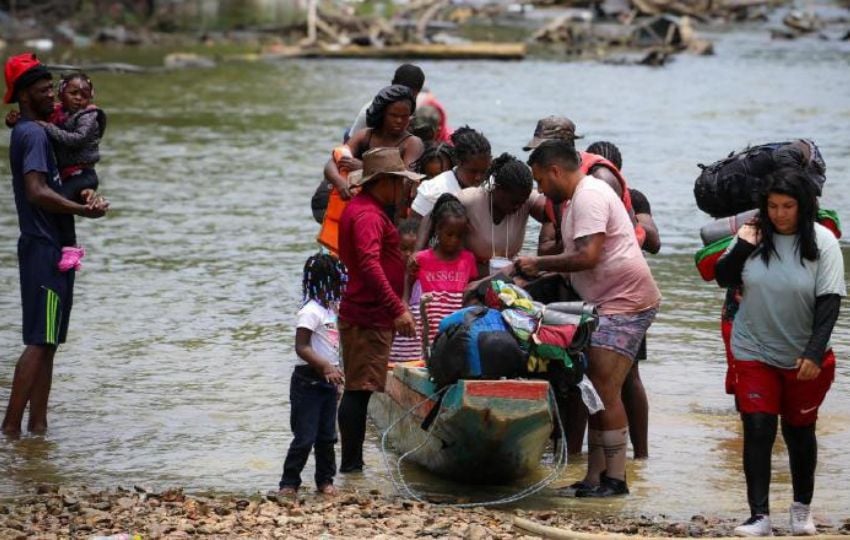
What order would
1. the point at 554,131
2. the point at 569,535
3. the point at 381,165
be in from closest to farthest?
the point at 569,535 → the point at 381,165 → the point at 554,131

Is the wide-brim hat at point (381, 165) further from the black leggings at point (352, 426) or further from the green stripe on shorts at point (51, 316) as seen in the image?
the green stripe on shorts at point (51, 316)

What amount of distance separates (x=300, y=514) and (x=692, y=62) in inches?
1381

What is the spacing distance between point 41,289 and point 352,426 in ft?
6.08

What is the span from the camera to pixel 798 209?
23.2 feet

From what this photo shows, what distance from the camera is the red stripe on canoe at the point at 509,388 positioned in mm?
7598

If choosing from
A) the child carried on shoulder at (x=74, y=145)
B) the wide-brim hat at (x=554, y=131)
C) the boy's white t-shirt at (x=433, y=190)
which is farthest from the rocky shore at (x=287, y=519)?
the wide-brim hat at (x=554, y=131)

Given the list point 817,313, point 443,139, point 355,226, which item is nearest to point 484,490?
point 355,226

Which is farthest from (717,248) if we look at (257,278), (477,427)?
(257,278)

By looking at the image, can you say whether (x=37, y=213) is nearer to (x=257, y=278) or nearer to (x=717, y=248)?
(x=717, y=248)

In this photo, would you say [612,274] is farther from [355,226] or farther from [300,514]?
[300,514]

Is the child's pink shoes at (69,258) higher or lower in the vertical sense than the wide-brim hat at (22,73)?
lower

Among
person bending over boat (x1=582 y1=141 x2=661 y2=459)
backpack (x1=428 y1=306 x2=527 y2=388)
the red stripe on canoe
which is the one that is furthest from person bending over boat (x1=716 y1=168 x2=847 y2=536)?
person bending over boat (x1=582 y1=141 x2=661 y2=459)

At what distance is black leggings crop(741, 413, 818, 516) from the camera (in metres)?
7.27

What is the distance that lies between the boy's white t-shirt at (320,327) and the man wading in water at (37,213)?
168cm
